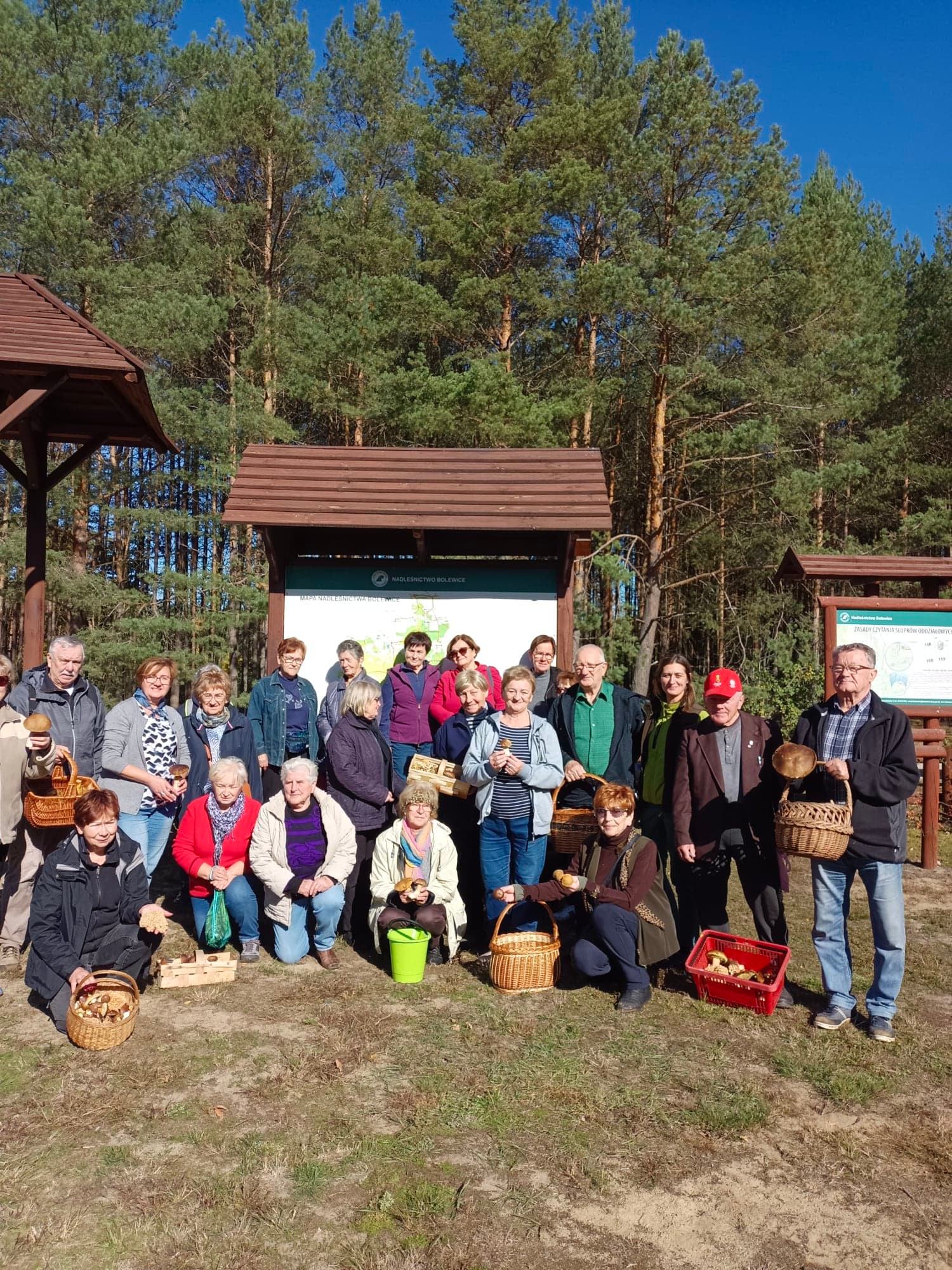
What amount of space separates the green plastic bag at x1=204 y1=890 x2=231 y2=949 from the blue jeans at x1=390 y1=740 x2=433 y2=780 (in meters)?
1.51

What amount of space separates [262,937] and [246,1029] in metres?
1.44

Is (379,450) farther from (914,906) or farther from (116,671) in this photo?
(116,671)

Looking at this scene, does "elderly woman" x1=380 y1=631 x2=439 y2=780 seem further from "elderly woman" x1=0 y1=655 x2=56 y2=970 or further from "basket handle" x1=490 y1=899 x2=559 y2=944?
"elderly woman" x1=0 y1=655 x2=56 y2=970

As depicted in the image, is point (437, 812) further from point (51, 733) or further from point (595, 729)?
point (51, 733)

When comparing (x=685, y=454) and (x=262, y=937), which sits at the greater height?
(x=685, y=454)

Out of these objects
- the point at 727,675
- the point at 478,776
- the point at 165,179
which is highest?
the point at 165,179

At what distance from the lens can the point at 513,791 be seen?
5566 mm

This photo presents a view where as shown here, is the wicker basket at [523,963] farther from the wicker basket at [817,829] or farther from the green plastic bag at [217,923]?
the green plastic bag at [217,923]

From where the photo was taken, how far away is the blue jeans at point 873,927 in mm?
4570

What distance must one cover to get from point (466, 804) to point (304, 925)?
133 cm

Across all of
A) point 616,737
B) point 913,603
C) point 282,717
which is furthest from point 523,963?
point 913,603

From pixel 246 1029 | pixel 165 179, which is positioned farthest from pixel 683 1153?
pixel 165 179

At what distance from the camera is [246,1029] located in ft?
15.3

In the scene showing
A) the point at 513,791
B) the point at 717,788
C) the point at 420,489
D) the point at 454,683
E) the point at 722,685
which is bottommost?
the point at 513,791
